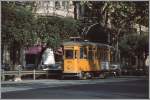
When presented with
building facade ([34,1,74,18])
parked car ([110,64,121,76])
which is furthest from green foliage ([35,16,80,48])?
building facade ([34,1,74,18])

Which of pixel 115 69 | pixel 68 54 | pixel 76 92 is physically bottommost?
pixel 115 69

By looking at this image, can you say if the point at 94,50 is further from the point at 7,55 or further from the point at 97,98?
the point at 97,98

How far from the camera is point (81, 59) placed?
4453cm

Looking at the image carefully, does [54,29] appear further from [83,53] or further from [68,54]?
[83,53]

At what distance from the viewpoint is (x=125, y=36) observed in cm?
6925

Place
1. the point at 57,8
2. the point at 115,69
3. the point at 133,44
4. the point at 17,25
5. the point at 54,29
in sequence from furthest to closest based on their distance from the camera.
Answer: the point at 133,44 → the point at 57,8 → the point at 115,69 → the point at 54,29 → the point at 17,25

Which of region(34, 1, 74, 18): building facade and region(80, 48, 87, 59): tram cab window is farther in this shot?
region(34, 1, 74, 18): building facade

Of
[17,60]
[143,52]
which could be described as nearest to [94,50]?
[17,60]

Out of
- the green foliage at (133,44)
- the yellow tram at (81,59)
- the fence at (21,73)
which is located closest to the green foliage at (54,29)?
the fence at (21,73)

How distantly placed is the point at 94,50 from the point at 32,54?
63.9ft

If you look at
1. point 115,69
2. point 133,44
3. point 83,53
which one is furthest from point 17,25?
point 133,44

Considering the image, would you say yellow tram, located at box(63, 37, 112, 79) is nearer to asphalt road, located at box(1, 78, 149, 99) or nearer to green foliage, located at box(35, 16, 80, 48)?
green foliage, located at box(35, 16, 80, 48)

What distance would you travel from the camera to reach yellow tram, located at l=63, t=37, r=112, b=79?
145ft

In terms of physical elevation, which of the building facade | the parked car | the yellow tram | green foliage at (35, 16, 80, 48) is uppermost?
the building facade
